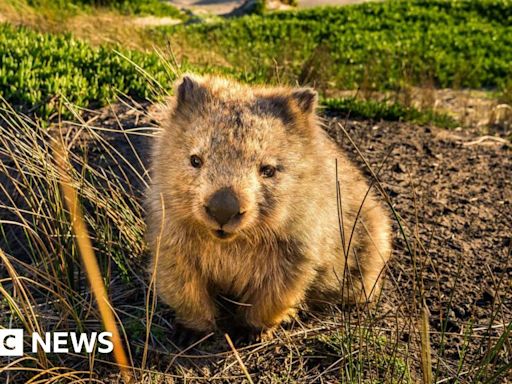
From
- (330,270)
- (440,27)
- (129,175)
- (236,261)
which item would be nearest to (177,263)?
(236,261)

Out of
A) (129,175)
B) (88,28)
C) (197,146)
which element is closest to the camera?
(197,146)

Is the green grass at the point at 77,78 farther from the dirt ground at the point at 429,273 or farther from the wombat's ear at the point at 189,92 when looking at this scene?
the wombat's ear at the point at 189,92

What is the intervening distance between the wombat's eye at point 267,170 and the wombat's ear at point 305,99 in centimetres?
47

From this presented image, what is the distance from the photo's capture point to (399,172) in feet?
17.5

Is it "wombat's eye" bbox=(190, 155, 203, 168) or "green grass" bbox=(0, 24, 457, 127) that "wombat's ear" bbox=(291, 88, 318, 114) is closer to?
"wombat's eye" bbox=(190, 155, 203, 168)

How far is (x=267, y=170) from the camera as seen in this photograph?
294cm

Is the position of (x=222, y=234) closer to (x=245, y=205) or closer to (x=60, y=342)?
(x=245, y=205)

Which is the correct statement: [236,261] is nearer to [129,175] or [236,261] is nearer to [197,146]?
[197,146]

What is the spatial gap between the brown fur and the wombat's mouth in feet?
0.09

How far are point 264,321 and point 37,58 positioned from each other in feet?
12.3

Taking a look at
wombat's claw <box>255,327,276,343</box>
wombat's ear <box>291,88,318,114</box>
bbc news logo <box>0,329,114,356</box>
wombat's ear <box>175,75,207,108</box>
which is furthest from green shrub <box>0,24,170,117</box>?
wombat's claw <box>255,327,276,343</box>

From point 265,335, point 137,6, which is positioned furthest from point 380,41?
point 265,335

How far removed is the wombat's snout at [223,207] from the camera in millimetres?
2637

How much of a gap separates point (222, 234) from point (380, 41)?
10.4 m
